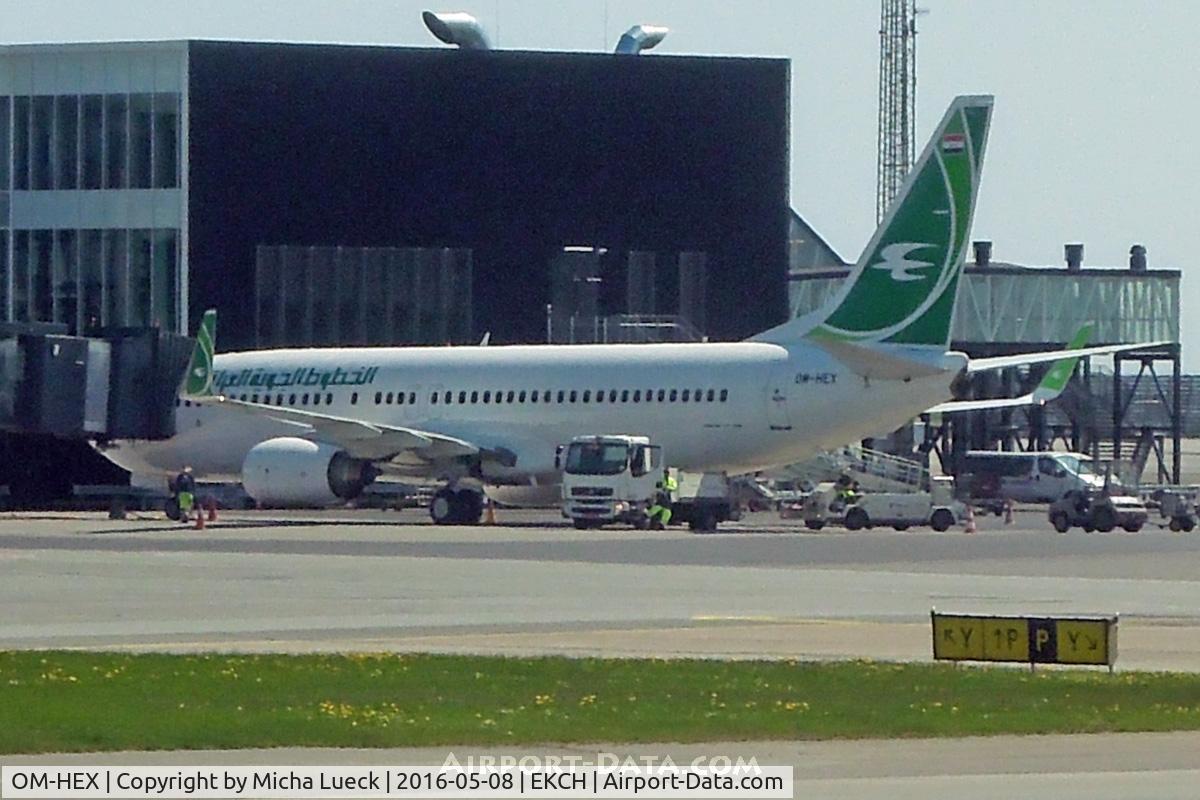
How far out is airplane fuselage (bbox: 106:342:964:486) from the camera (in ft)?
184

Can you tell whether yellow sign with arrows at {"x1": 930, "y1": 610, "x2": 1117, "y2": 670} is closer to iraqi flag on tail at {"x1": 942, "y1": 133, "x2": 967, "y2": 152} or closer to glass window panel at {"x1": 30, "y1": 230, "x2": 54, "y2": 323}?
iraqi flag on tail at {"x1": 942, "y1": 133, "x2": 967, "y2": 152}

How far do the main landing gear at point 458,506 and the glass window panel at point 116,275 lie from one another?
23480 millimetres

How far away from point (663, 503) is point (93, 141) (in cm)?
2989

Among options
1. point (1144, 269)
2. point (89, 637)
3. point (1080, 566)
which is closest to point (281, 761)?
point (89, 637)

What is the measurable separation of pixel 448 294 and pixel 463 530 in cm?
2818

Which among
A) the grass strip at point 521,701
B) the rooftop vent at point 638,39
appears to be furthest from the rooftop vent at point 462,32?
the grass strip at point 521,701

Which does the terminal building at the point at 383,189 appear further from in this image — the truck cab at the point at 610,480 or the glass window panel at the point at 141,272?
the truck cab at the point at 610,480

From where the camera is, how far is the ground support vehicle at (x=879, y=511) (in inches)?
2231

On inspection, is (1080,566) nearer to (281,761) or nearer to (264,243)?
(281,761)

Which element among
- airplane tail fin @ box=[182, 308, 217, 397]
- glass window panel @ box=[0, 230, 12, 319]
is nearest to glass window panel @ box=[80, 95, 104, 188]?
glass window panel @ box=[0, 230, 12, 319]

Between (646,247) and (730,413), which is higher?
(646,247)

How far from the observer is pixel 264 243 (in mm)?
77500

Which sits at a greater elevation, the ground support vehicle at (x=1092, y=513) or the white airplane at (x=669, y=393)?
the white airplane at (x=669, y=393)

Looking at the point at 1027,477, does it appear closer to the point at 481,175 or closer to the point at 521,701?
the point at 481,175
